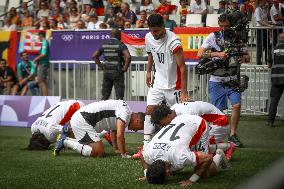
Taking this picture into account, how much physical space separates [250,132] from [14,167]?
5.82 metres

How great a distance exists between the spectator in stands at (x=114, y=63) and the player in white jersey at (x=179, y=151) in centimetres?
785

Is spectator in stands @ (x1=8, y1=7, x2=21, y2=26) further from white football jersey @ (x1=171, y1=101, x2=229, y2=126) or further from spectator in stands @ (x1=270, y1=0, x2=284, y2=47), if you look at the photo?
white football jersey @ (x1=171, y1=101, x2=229, y2=126)

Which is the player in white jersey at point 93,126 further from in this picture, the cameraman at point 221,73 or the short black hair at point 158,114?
the short black hair at point 158,114

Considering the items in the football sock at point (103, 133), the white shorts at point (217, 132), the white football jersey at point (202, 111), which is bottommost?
the football sock at point (103, 133)

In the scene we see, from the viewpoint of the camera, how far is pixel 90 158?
9.91m

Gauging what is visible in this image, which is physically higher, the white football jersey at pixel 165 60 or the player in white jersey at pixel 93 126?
the white football jersey at pixel 165 60

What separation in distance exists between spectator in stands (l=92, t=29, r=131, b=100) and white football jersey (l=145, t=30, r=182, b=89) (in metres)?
5.86

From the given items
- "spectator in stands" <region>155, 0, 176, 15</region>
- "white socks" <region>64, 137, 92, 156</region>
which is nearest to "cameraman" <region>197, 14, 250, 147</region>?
"white socks" <region>64, 137, 92, 156</region>

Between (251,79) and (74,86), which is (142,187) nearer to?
(251,79)

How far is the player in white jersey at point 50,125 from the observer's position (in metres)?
11.1

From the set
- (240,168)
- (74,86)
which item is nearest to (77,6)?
(74,86)

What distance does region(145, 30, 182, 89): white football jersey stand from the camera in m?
9.02

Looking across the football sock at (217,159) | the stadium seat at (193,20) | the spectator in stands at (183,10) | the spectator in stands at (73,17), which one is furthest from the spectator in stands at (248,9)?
the football sock at (217,159)

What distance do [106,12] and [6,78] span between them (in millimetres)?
4623
